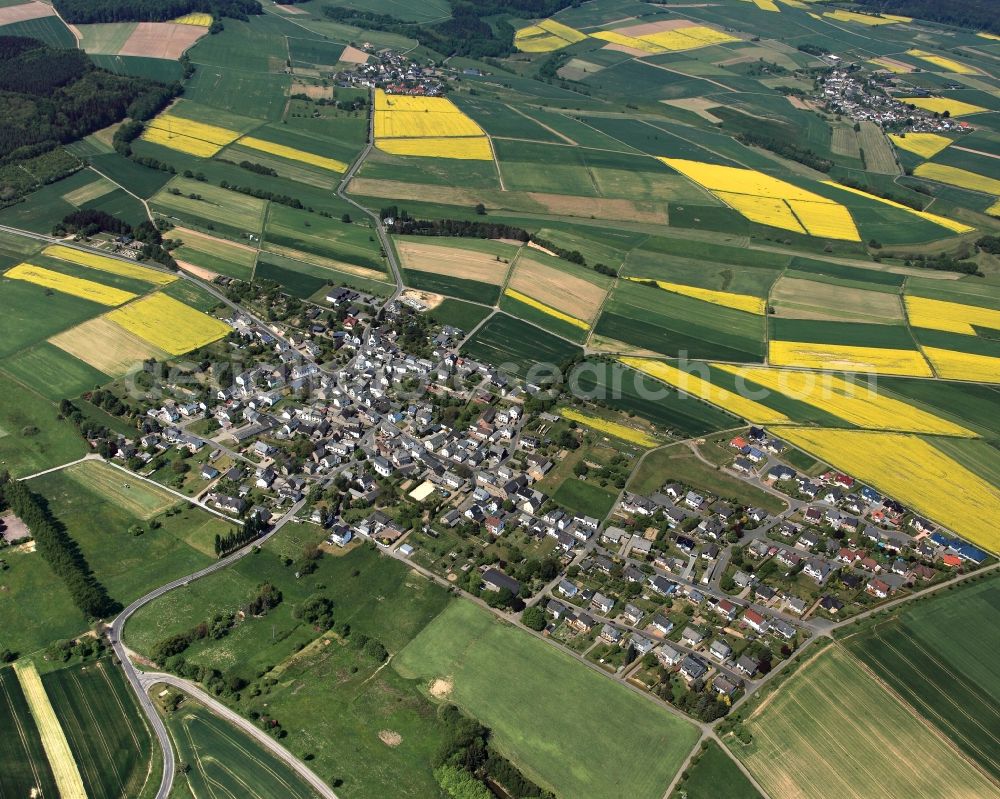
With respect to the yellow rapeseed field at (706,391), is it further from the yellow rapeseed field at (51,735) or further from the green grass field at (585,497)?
the yellow rapeseed field at (51,735)

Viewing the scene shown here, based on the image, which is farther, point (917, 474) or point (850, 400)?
point (850, 400)

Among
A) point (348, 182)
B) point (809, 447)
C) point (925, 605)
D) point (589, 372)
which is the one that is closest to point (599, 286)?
point (589, 372)

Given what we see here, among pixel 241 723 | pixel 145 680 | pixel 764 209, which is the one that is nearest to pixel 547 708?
pixel 241 723

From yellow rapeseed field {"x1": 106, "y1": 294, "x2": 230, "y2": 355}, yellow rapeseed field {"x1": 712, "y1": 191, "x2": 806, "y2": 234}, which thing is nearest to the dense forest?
yellow rapeseed field {"x1": 106, "y1": 294, "x2": 230, "y2": 355}

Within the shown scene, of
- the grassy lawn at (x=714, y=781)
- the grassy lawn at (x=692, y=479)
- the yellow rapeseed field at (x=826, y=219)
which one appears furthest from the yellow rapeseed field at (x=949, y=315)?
the grassy lawn at (x=714, y=781)

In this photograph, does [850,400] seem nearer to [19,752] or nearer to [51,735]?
[51,735]

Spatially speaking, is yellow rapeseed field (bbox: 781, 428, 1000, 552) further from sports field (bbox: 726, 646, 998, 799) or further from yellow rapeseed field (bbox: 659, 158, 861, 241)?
yellow rapeseed field (bbox: 659, 158, 861, 241)
